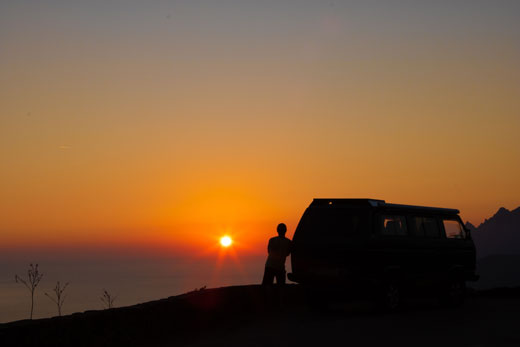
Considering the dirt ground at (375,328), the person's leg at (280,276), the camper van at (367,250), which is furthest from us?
the person's leg at (280,276)

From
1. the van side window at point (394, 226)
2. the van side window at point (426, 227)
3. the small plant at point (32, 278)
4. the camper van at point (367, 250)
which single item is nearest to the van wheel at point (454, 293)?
the camper van at point (367, 250)

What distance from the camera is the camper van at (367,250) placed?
16344 mm

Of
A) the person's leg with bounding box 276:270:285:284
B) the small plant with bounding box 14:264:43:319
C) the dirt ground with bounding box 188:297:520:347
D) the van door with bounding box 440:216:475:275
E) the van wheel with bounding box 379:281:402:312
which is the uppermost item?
the van door with bounding box 440:216:475:275

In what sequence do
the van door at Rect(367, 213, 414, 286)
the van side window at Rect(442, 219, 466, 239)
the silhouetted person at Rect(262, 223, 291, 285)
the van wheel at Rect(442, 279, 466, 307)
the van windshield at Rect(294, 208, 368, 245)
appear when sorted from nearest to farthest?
the van door at Rect(367, 213, 414, 286) → the van windshield at Rect(294, 208, 368, 245) → the silhouetted person at Rect(262, 223, 291, 285) → the van wheel at Rect(442, 279, 466, 307) → the van side window at Rect(442, 219, 466, 239)

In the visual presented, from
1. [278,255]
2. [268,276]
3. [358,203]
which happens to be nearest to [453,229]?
[358,203]

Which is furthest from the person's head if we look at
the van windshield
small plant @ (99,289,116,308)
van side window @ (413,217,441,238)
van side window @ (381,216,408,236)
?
small plant @ (99,289,116,308)

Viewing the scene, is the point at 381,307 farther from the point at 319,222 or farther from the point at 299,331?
the point at 299,331

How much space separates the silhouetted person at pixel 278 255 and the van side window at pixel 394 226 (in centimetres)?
230

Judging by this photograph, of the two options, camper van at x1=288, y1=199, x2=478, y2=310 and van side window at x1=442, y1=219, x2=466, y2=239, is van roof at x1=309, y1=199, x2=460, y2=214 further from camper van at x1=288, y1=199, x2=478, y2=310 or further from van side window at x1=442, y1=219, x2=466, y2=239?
van side window at x1=442, y1=219, x2=466, y2=239

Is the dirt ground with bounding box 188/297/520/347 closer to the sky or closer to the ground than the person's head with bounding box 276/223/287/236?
closer to the ground

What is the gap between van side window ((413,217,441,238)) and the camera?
1817 cm

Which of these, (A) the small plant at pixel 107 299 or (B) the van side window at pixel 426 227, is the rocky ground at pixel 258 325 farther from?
(A) the small plant at pixel 107 299

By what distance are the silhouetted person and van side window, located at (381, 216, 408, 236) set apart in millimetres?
2298

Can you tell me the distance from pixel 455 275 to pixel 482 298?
3257 millimetres
